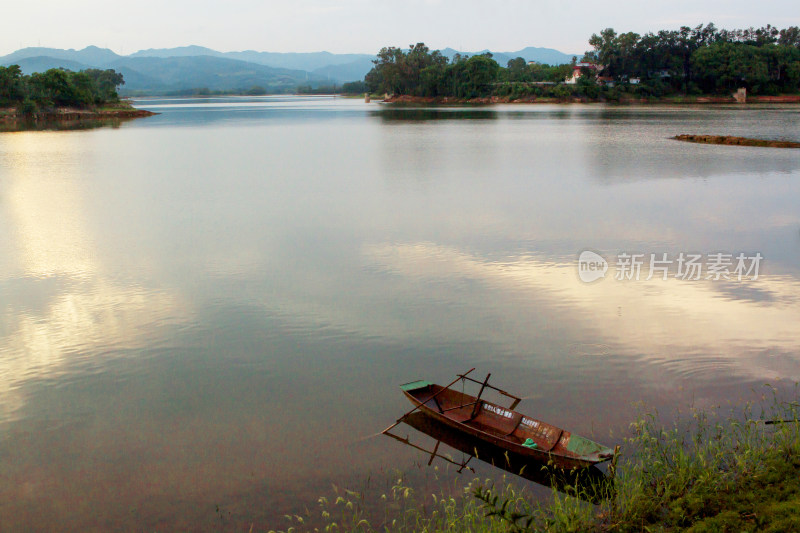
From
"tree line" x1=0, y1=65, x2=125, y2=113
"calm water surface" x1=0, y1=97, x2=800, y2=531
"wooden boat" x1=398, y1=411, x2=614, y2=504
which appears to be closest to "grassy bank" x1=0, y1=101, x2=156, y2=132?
"tree line" x1=0, y1=65, x2=125, y2=113

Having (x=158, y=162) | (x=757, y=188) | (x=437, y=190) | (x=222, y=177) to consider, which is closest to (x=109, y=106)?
(x=158, y=162)

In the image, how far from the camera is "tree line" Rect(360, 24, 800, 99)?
108m

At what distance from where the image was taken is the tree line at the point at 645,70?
353ft

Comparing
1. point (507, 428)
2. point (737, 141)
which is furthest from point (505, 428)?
point (737, 141)

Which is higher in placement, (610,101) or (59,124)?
(610,101)

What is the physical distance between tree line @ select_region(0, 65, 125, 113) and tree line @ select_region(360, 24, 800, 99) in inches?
2679

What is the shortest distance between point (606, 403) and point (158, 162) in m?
34.0

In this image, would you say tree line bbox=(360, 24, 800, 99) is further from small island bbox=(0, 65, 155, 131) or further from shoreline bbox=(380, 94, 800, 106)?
small island bbox=(0, 65, 155, 131)

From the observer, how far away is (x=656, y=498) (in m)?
5.93

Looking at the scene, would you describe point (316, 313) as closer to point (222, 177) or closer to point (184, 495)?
point (184, 495)

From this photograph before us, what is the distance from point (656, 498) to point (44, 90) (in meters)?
98.0

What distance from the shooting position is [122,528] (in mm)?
6391

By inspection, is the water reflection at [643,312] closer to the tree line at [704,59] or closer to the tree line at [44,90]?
the tree line at [44,90]

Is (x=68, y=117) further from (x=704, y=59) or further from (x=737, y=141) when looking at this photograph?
(x=704, y=59)
